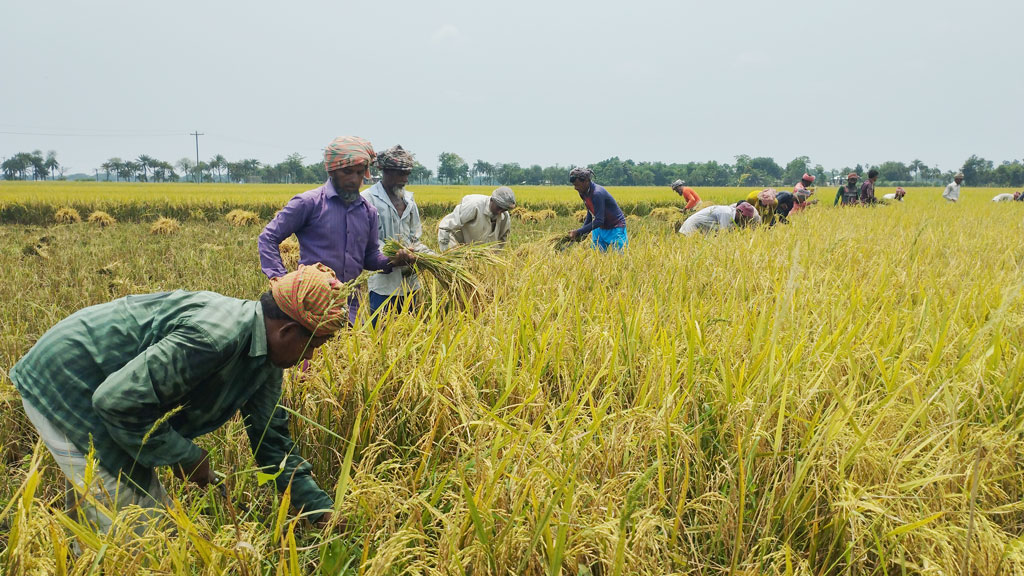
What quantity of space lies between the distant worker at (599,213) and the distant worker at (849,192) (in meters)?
8.35

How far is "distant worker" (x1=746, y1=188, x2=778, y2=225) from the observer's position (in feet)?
22.5

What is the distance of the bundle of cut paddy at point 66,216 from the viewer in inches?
459

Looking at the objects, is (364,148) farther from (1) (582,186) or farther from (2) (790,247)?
(2) (790,247)

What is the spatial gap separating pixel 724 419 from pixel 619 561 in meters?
0.73

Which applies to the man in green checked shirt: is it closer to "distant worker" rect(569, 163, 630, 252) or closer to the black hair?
the black hair

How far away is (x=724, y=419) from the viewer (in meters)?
1.52

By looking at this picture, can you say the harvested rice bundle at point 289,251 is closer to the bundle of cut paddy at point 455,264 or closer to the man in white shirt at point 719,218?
the bundle of cut paddy at point 455,264

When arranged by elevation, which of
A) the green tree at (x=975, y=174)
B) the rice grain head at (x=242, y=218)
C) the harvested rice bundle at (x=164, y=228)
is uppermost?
the green tree at (x=975, y=174)

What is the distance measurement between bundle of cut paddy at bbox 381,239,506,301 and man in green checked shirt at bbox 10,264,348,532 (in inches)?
51.3

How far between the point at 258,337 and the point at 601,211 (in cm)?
429

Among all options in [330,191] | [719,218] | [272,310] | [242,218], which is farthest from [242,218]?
[272,310]

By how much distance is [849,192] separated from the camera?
38.7ft

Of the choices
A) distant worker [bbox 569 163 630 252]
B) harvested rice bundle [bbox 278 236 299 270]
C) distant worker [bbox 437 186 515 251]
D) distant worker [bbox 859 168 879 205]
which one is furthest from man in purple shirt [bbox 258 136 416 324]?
distant worker [bbox 859 168 879 205]

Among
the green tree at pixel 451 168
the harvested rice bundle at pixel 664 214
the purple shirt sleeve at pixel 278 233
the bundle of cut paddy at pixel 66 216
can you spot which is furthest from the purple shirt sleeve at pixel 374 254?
the green tree at pixel 451 168
